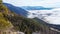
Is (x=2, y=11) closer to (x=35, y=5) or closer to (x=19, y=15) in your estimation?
(x=19, y=15)

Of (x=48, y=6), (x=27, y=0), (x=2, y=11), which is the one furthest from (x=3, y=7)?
(x=48, y=6)

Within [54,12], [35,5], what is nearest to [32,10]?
[35,5]

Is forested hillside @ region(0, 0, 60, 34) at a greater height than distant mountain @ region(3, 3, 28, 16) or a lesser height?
lesser

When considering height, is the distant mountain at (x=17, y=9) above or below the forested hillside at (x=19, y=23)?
above

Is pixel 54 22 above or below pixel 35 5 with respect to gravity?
below

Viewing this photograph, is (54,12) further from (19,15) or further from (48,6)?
(19,15)

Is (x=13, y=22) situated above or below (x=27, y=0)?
below

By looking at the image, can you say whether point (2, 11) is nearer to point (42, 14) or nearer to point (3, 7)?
point (3, 7)

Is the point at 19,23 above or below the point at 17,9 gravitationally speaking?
below
